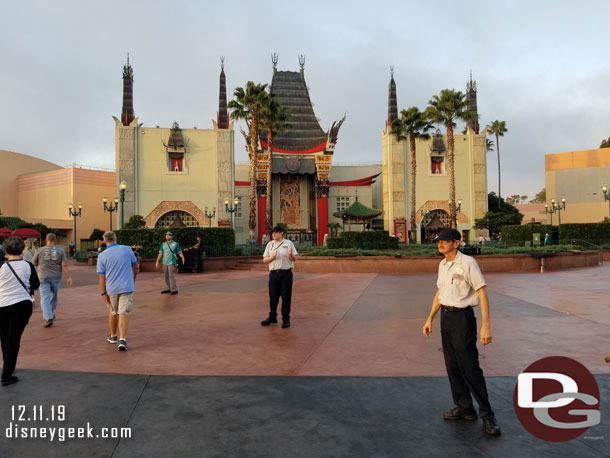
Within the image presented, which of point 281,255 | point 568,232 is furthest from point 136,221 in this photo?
point 568,232

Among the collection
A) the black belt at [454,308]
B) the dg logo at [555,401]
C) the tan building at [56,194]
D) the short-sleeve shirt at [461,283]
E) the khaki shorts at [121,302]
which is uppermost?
the tan building at [56,194]

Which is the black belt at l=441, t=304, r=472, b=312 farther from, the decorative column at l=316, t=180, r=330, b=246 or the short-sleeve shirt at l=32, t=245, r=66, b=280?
the decorative column at l=316, t=180, r=330, b=246

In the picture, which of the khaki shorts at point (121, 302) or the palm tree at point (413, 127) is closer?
the khaki shorts at point (121, 302)

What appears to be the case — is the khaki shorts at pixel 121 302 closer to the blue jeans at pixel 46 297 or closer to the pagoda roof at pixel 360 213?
the blue jeans at pixel 46 297

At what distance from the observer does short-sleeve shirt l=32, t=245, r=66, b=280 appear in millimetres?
7766

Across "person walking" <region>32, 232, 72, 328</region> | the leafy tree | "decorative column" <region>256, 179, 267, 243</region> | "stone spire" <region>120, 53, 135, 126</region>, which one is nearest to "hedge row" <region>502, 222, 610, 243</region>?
"decorative column" <region>256, 179, 267, 243</region>

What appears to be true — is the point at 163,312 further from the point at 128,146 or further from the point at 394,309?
the point at 128,146

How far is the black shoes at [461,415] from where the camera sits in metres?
3.50

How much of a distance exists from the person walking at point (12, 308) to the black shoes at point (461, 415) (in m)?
4.39

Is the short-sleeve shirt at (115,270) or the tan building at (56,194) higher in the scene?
the tan building at (56,194)

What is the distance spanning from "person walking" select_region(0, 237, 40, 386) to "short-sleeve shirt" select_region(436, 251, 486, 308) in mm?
4393

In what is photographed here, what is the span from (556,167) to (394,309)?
6205 centimetres

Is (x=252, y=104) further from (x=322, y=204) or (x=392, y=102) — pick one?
(x=392, y=102)

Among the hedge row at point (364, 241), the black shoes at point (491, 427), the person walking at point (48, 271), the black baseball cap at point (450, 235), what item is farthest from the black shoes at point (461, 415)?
the hedge row at point (364, 241)
